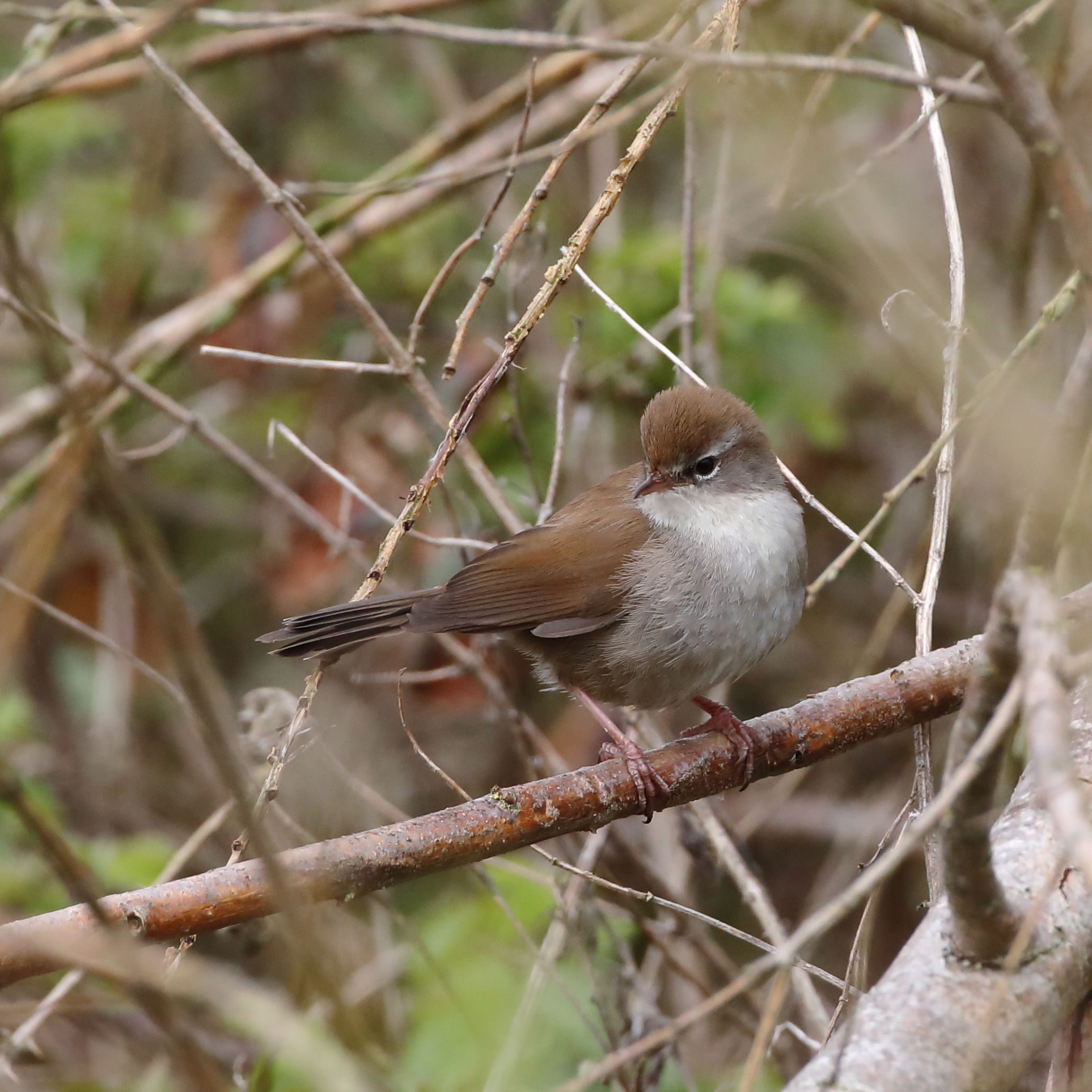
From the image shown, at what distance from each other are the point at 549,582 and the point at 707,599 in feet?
1.70

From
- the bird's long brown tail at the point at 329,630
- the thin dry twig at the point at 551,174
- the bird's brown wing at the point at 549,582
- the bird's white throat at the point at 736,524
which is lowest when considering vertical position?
the bird's white throat at the point at 736,524

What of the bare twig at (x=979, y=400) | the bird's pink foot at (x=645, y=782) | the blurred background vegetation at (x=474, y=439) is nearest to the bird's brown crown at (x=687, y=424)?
the blurred background vegetation at (x=474, y=439)

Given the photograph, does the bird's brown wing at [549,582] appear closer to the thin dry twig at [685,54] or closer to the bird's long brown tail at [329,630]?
the bird's long brown tail at [329,630]

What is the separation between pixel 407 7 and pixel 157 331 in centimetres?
165

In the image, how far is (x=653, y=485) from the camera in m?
3.77

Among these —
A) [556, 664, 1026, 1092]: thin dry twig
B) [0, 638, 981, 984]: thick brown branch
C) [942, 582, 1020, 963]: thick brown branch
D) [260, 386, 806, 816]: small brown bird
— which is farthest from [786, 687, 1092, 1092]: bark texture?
[260, 386, 806, 816]: small brown bird

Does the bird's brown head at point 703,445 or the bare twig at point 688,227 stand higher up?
the bare twig at point 688,227

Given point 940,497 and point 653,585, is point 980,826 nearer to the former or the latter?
point 940,497

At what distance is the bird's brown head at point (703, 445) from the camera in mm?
3746

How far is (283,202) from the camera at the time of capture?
3355 mm

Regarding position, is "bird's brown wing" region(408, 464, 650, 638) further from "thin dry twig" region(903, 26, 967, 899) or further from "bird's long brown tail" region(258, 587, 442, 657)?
"thin dry twig" region(903, 26, 967, 899)

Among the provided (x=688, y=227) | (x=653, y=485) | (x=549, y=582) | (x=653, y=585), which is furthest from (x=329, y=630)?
(x=688, y=227)

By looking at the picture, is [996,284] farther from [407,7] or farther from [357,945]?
[357,945]

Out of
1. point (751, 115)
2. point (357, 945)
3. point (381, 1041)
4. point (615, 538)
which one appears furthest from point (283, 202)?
point (357, 945)
